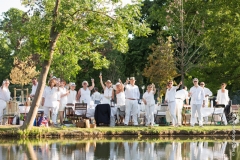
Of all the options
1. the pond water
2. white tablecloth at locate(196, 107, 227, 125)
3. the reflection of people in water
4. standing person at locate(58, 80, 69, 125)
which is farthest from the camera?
white tablecloth at locate(196, 107, 227, 125)

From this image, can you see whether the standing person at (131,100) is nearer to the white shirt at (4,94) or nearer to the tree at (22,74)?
the white shirt at (4,94)

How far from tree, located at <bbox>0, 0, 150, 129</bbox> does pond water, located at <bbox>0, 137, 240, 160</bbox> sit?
362 cm

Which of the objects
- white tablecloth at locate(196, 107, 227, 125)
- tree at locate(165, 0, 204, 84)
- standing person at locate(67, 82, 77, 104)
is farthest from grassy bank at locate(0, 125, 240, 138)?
tree at locate(165, 0, 204, 84)

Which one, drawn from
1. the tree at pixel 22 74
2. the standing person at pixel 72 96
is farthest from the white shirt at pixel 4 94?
the tree at pixel 22 74

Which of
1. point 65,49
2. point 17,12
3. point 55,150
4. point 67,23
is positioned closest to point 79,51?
point 65,49

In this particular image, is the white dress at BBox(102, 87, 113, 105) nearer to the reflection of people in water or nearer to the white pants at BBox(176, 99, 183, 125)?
the white pants at BBox(176, 99, 183, 125)

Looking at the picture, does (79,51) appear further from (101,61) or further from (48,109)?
(48,109)

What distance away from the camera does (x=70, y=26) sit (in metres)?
23.5

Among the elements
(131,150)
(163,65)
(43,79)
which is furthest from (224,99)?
(131,150)

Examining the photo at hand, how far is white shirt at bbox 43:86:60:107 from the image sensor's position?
86.9 ft

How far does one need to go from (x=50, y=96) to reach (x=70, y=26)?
4.15 meters

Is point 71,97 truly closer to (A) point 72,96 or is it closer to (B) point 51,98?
(A) point 72,96

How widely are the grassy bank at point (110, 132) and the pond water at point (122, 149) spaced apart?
138cm

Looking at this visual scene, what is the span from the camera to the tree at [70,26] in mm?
23594
